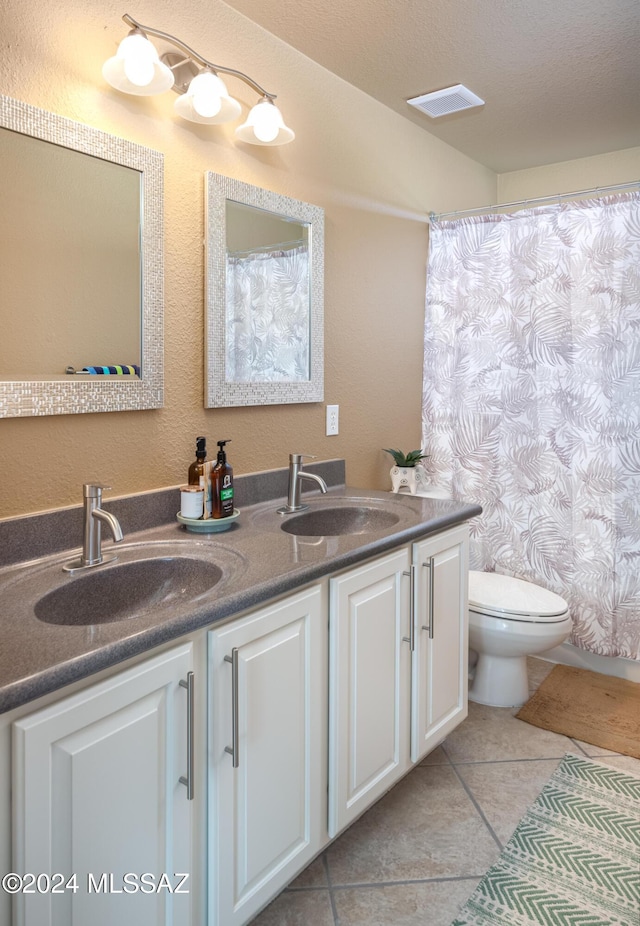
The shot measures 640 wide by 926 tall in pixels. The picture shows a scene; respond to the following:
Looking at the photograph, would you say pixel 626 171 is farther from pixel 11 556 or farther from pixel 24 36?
pixel 11 556

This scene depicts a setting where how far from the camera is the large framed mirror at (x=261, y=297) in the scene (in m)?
1.92

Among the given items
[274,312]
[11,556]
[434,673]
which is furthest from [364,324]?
[11,556]

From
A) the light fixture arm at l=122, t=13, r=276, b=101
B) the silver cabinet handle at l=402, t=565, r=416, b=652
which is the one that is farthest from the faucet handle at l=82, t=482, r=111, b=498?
the light fixture arm at l=122, t=13, r=276, b=101

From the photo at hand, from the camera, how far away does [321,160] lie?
2314 mm

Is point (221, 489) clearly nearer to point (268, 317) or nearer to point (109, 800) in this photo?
Result: point (268, 317)

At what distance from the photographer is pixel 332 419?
2451 millimetres

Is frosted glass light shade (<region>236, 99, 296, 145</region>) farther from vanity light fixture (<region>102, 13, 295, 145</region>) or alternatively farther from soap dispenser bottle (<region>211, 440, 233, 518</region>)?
soap dispenser bottle (<region>211, 440, 233, 518</region>)

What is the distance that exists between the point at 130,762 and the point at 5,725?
24 centimetres

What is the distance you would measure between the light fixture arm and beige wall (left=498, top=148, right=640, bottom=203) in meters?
1.97

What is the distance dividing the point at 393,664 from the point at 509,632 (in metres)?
0.80

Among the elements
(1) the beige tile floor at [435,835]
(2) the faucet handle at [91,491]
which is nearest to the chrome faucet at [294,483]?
(2) the faucet handle at [91,491]

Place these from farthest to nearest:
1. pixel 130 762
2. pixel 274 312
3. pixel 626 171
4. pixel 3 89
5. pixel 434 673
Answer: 1. pixel 626 171
2. pixel 274 312
3. pixel 434 673
4. pixel 3 89
5. pixel 130 762

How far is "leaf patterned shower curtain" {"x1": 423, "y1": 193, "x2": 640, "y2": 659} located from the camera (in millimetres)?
2572

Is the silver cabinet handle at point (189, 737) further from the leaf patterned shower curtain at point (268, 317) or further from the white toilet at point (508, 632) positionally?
the white toilet at point (508, 632)
